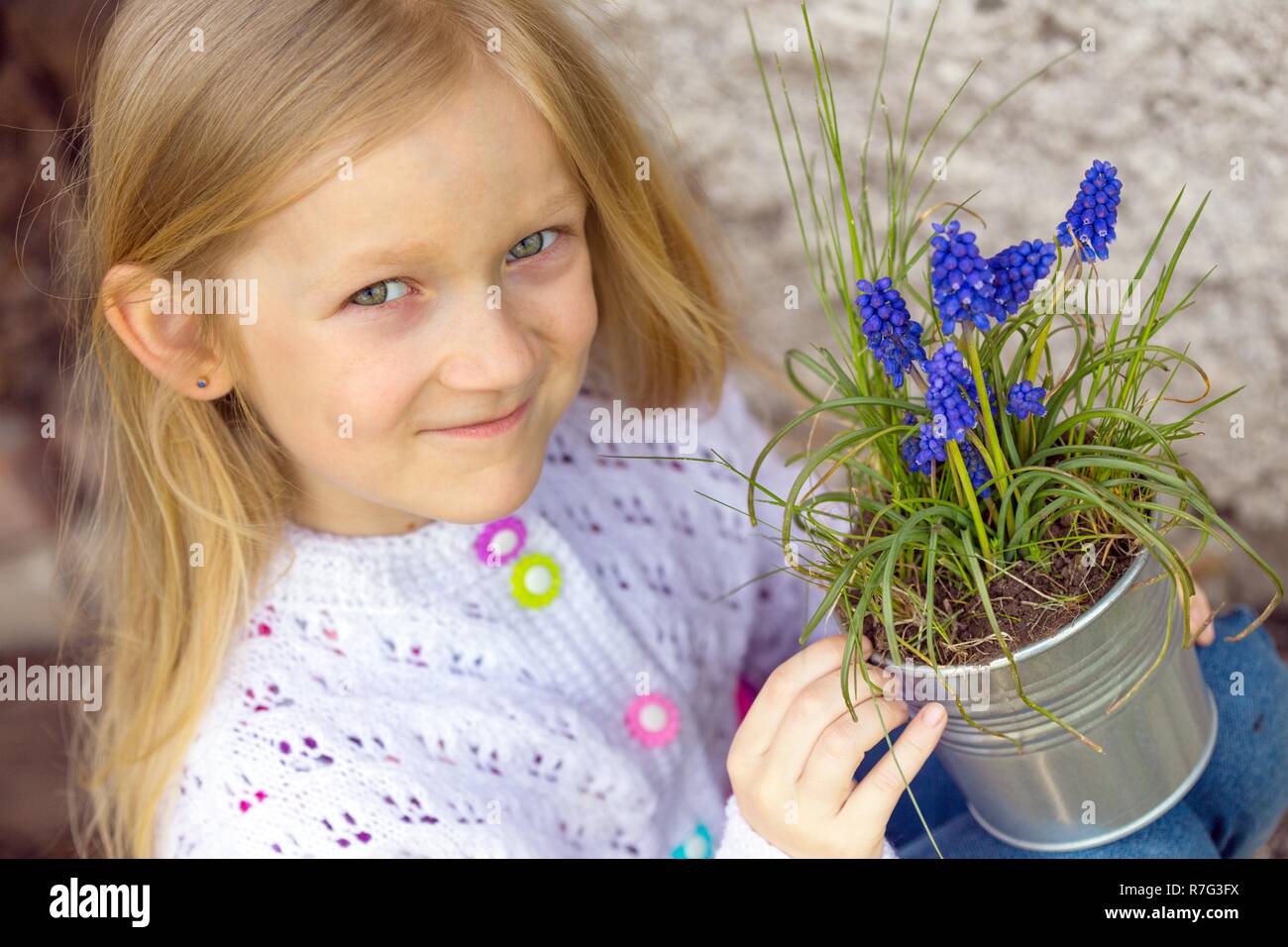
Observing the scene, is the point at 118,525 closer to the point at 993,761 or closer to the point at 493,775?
the point at 493,775

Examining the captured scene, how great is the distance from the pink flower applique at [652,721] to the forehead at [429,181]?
0.61 metres

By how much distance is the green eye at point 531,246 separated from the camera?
44.8 inches

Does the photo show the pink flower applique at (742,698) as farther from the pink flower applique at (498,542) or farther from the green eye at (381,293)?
the green eye at (381,293)

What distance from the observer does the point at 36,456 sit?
76.5 inches

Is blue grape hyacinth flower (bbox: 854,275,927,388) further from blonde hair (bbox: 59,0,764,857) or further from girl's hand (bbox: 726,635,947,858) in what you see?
blonde hair (bbox: 59,0,764,857)

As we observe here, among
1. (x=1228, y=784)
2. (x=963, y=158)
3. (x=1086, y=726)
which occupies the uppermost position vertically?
(x=963, y=158)

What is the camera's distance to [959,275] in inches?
30.2

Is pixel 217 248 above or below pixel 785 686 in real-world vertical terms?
above

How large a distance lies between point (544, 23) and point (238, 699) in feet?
2.54

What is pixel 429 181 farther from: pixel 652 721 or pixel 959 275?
pixel 652 721

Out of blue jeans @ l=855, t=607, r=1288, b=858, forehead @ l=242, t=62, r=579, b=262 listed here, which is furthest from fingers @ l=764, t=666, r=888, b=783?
forehead @ l=242, t=62, r=579, b=262

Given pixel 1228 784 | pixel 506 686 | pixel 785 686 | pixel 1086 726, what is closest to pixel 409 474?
pixel 506 686

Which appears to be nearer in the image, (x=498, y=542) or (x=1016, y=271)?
(x=1016, y=271)

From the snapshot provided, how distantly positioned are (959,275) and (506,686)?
76 centimetres
